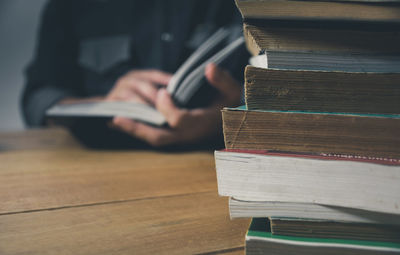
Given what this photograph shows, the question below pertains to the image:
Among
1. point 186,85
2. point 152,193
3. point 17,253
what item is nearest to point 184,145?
point 186,85

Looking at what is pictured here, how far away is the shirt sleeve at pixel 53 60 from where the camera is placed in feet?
5.17

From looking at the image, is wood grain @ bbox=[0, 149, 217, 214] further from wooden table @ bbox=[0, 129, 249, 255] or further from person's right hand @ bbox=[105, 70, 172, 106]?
person's right hand @ bbox=[105, 70, 172, 106]

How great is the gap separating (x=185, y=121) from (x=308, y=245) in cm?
71

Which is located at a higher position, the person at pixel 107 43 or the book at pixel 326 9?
the book at pixel 326 9

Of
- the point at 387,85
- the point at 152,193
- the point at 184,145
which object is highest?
the point at 387,85

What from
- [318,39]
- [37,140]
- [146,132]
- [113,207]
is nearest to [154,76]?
[146,132]

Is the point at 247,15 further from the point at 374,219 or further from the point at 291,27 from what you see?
the point at 374,219

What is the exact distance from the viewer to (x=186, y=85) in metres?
0.92

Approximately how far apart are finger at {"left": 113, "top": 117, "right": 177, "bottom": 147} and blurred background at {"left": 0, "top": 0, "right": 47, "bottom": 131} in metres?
1.42

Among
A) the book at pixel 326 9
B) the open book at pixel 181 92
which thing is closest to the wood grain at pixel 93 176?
the open book at pixel 181 92

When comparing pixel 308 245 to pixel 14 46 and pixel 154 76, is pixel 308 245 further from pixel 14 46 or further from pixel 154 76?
pixel 14 46

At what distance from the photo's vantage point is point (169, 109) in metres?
0.96

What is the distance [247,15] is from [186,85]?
572mm

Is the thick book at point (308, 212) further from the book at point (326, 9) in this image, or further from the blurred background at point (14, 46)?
the blurred background at point (14, 46)
